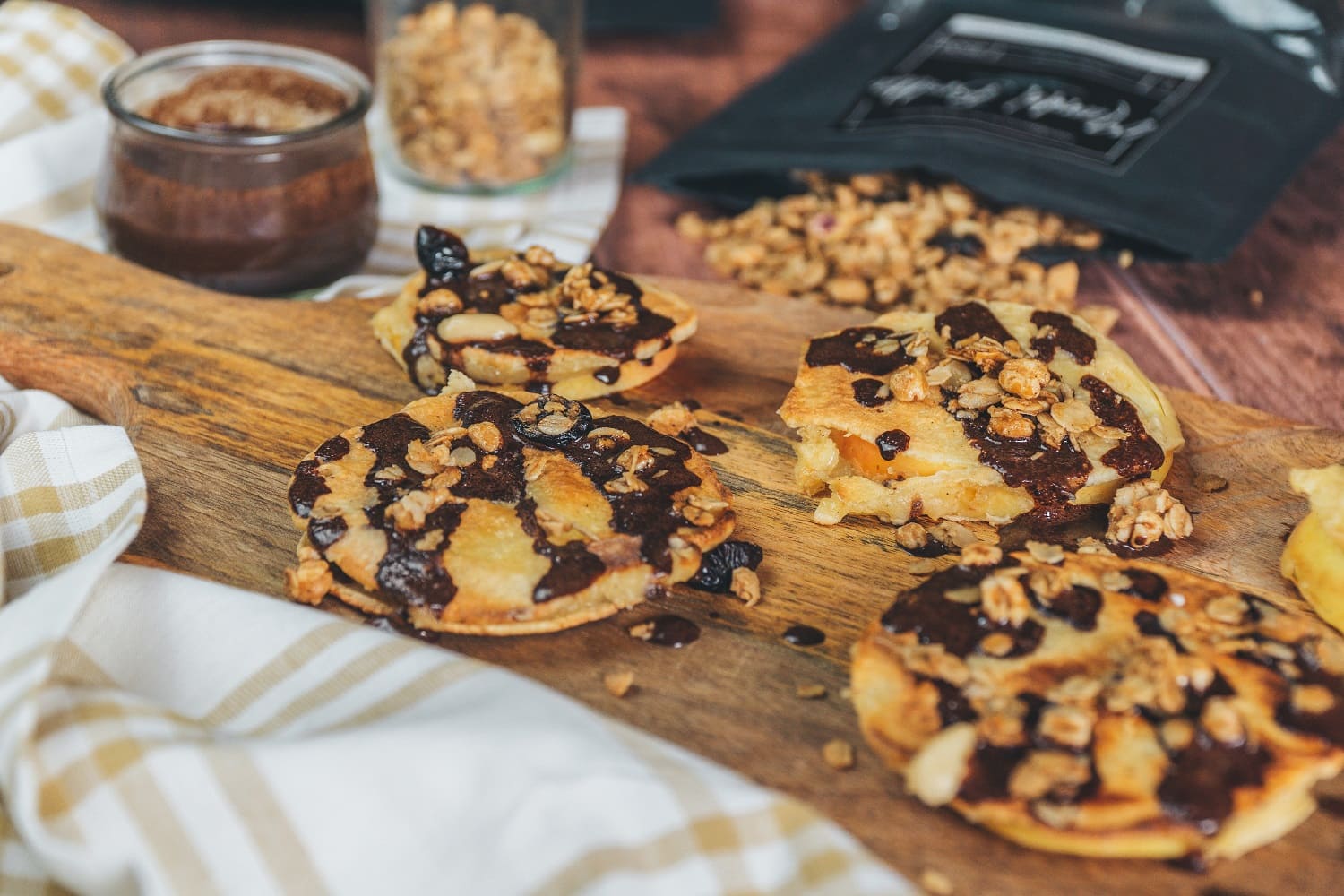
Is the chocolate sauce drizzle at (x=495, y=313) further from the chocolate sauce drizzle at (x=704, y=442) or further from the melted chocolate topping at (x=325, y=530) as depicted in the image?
the melted chocolate topping at (x=325, y=530)

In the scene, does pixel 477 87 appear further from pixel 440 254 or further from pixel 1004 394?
pixel 1004 394

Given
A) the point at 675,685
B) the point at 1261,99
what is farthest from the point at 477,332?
the point at 1261,99

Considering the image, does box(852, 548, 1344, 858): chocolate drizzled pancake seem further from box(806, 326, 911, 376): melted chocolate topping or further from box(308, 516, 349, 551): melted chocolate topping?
box(308, 516, 349, 551): melted chocolate topping

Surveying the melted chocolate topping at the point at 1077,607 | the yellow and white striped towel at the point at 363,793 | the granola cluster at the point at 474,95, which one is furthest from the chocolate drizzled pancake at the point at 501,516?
the granola cluster at the point at 474,95

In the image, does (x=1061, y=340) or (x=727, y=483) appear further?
(x=1061, y=340)

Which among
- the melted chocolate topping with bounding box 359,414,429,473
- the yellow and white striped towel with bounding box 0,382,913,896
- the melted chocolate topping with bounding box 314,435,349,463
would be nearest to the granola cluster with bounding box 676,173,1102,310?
the melted chocolate topping with bounding box 359,414,429,473

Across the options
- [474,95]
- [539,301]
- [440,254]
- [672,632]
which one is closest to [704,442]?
[539,301]
